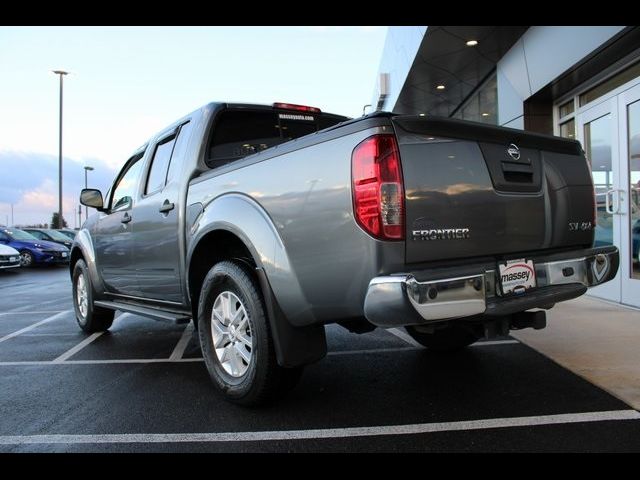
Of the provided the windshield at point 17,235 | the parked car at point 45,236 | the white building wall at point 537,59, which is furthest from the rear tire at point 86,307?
the parked car at point 45,236

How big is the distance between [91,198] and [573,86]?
6.85 m

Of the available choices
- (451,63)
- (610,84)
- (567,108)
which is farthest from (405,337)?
(451,63)

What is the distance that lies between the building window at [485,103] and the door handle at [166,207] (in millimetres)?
7389

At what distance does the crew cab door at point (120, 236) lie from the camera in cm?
471

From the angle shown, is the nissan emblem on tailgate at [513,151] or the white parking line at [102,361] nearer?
the nissan emblem on tailgate at [513,151]

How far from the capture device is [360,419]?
300 centimetres

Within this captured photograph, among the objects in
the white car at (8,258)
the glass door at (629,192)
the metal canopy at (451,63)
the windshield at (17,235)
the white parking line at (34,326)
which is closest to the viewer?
the white parking line at (34,326)

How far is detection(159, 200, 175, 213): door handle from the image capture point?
13.1 ft

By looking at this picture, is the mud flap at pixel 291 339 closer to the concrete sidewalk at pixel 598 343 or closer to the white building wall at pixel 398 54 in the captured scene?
the concrete sidewalk at pixel 598 343

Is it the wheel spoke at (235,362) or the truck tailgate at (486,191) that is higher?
the truck tailgate at (486,191)

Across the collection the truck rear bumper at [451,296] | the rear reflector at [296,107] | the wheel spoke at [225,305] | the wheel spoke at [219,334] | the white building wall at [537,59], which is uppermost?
the white building wall at [537,59]

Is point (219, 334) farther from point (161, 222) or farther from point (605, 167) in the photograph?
point (605, 167)

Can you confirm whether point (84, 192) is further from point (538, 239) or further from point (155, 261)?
point (538, 239)
